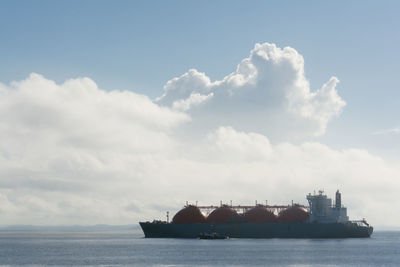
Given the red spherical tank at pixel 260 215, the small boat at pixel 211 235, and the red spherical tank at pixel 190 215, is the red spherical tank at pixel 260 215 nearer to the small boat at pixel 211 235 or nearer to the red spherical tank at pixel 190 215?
the small boat at pixel 211 235

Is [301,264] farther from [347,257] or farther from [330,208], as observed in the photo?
[330,208]

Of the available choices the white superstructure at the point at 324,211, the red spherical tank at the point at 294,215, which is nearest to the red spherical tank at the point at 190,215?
the red spherical tank at the point at 294,215

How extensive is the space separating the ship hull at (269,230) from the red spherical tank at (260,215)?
5.08ft

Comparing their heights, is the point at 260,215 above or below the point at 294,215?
below

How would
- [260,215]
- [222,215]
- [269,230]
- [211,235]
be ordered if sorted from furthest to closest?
1. [222,215]
2. [211,235]
3. [269,230]
4. [260,215]

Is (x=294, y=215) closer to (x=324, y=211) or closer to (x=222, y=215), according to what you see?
Answer: (x=324, y=211)

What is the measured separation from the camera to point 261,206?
169m

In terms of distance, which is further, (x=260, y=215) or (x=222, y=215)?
(x=222, y=215)

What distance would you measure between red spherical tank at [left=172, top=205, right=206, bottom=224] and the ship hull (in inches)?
52.8

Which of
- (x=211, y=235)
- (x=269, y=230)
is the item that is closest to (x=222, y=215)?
(x=211, y=235)

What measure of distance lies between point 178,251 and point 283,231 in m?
51.1

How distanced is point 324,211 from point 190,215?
132 ft

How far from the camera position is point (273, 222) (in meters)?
166

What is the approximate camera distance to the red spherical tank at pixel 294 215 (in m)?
164
